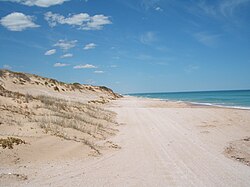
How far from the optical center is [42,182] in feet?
23.3

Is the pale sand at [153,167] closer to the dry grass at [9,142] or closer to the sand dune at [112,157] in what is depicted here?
the sand dune at [112,157]

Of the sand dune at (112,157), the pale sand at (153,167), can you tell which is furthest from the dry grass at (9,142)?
the pale sand at (153,167)

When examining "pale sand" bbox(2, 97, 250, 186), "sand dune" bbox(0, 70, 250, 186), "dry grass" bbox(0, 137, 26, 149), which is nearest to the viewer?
"pale sand" bbox(2, 97, 250, 186)

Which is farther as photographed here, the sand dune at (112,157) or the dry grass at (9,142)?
the dry grass at (9,142)

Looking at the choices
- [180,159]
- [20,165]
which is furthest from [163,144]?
[20,165]

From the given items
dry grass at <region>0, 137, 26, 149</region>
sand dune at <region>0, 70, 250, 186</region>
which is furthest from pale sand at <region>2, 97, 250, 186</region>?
dry grass at <region>0, 137, 26, 149</region>

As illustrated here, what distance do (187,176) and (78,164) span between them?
9.94ft

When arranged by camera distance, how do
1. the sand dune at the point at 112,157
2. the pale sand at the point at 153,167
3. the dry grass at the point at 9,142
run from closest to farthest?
the pale sand at the point at 153,167 → the sand dune at the point at 112,157 → the dry grass at the point at 9,142

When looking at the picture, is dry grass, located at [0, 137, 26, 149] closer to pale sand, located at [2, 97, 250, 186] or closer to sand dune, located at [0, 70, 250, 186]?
sand dune, located at [0, 70, 250, 186]

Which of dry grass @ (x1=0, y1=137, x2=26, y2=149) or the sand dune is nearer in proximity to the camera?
the sand dune

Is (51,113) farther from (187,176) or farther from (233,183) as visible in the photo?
(233,183)

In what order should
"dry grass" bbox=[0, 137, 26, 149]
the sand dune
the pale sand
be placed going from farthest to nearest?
"dry grass" bbox=[0, 137, 26, 149]
the sand dune
the pale sand

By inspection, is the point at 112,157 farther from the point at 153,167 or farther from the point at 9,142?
the point at 9,142

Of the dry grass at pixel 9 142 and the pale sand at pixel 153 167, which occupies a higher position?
the dry grass at pixel 9 142
